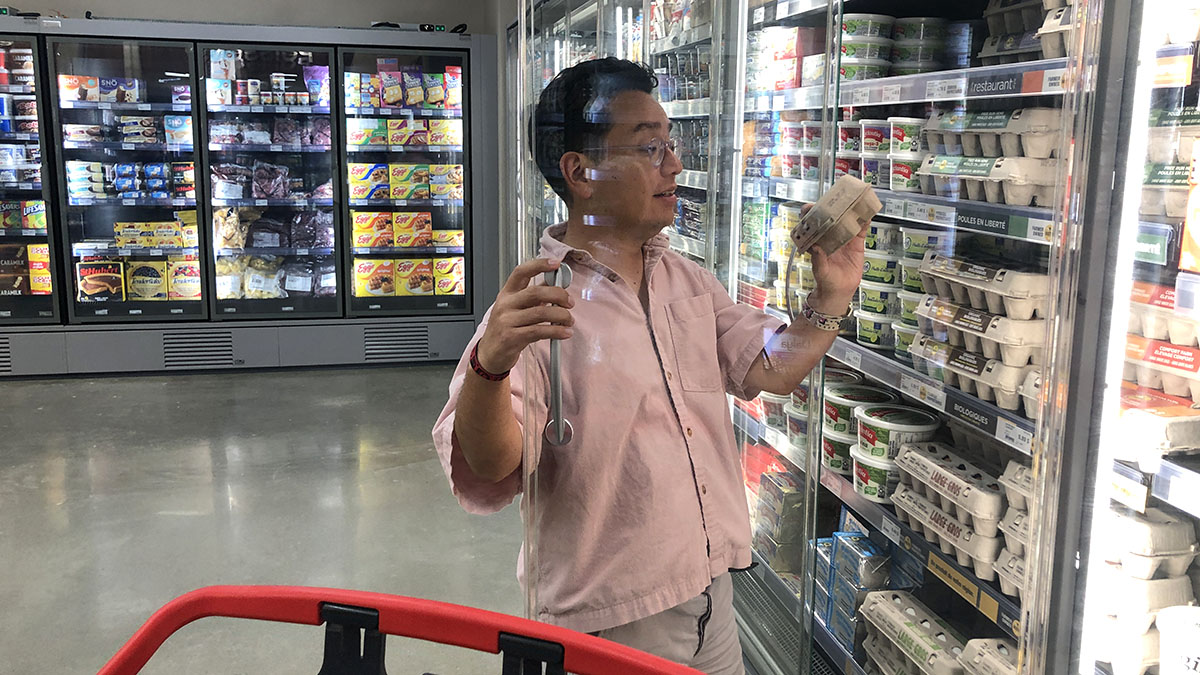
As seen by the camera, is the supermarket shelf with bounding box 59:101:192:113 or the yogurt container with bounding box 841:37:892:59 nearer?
the yogurt container with bounding box 841:37:892:59

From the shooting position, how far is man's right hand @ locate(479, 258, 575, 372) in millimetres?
1073

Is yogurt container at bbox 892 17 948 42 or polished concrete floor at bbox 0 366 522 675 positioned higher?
yogurt container at bbox 892 17 948 42

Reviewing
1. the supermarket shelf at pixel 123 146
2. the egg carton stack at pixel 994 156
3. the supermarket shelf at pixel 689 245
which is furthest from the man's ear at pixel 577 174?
the supermarket shelf at pixel 123 146

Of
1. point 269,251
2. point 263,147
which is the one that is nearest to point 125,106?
point 263,147

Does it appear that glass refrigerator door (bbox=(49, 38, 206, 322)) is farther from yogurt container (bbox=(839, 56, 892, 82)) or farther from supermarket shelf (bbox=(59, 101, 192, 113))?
yogurt container (bbox=(839, 56, 892, 82))

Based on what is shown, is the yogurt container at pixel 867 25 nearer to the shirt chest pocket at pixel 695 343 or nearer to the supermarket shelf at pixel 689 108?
the supermarket shelf at pixel 689 108

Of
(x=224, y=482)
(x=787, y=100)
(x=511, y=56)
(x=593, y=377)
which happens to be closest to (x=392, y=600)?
(x=593, y=377)

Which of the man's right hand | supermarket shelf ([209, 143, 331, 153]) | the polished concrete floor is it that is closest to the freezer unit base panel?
the polished concrete floor

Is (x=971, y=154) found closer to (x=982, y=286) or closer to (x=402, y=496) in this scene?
(x=982, y=286)

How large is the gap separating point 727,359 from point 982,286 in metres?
0.62

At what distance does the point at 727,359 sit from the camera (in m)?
1.41

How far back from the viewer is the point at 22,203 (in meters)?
5.98

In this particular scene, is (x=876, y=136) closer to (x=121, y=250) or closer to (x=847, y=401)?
(x=847, y=401)

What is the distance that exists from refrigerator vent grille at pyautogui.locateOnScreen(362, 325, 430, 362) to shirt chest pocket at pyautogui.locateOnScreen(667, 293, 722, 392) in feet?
17.1
